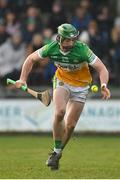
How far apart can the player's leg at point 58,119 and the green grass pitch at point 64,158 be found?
0.16 metres

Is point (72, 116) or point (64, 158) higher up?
point (72, 116)

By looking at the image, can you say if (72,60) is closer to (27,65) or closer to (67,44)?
(67,44)

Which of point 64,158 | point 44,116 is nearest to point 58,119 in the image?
point 64,158

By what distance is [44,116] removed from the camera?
57.4ft

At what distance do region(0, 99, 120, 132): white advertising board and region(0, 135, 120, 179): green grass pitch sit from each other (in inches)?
16.2

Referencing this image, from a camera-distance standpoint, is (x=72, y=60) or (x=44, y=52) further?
(x=44, y=52)

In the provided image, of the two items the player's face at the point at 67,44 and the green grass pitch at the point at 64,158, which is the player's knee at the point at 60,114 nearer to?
the green grass pitch at the point at 64,158

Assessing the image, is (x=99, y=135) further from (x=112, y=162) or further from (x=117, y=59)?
(x=112, y=162)

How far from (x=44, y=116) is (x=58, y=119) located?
7.03 metres

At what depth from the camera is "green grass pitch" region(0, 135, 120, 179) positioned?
32.8 ft

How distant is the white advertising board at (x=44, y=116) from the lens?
Answer: 1738 centimetres

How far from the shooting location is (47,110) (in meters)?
17.5

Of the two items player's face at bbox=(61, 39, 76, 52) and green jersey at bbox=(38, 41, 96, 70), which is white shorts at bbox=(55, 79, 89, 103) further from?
player's face at bbox=(61, 39, 76, 52)

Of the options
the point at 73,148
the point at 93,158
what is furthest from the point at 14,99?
the point at 93,158
